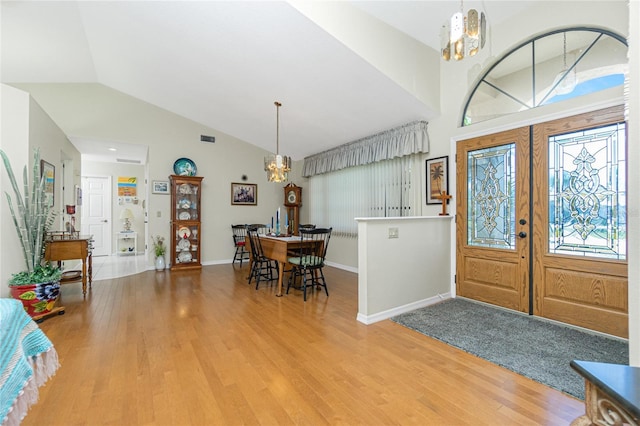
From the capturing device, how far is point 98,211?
288 inches

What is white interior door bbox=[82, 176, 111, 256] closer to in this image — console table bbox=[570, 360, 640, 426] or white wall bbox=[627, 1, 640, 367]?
console table bbox=[570, 360, 640, 426]

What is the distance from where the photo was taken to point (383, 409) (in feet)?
5.24

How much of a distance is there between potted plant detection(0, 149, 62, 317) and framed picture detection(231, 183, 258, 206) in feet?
11.6

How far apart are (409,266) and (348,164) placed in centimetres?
272

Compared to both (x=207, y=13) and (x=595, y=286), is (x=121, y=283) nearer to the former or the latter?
(x=207, y=13)

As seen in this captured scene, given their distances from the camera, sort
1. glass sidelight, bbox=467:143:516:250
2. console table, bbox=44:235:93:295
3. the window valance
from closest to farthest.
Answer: glass sidelight, bbox=467:143:516:250, console table, bbox=44:235:93:295, the window valance

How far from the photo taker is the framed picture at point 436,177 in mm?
3837

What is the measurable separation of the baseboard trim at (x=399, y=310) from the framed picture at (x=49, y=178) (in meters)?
4.34

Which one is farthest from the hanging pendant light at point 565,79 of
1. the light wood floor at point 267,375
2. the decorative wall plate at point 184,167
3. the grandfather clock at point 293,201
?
the decorative wall plate at point 184,167

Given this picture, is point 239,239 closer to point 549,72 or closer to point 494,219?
point 494,219

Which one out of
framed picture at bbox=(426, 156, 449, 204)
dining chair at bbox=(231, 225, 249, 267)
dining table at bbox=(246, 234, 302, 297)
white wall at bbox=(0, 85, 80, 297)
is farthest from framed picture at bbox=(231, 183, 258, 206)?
framed picture at bbox=(426, 156, 449, 204)

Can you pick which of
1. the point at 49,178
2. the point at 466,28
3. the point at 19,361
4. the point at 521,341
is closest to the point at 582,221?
the point at 521,341

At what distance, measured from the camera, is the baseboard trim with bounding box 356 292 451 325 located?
2893mm

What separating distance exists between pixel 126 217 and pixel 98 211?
63 centimetres
